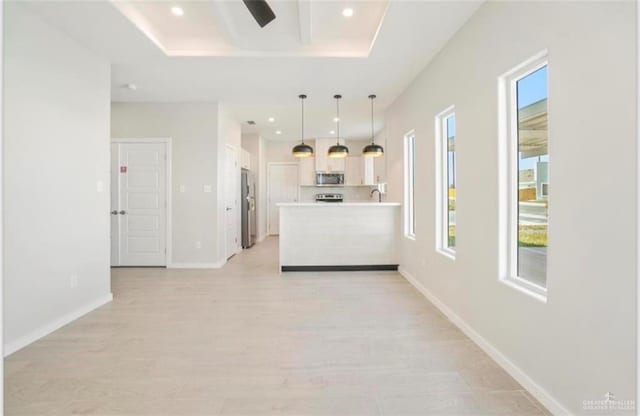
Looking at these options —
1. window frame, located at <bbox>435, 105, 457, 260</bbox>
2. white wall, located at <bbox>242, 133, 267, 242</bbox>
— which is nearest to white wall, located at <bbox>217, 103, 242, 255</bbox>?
white wall, located at <bbox>242, 133, 267, 242</bbox>

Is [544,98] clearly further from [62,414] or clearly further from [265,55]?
[62,414]

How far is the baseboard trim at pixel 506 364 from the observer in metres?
1.77

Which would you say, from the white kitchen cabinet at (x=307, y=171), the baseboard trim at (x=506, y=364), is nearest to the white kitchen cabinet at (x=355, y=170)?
the white kitchen cabinet at (x=307, y=171)

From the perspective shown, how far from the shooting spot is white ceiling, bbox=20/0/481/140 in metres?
2.71

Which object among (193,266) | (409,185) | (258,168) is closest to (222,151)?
(193,266)

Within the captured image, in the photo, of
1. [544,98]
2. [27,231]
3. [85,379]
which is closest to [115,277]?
[27,231]

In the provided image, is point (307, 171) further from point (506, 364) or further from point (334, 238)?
point (506, 364)

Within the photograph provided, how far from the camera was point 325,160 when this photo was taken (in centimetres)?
859

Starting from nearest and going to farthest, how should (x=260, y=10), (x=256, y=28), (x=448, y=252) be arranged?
(x=260, y=10) → (x=256, y=28) → (x=448, y=252)

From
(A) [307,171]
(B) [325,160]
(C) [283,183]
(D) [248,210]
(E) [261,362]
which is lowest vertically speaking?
(E) [261,362]

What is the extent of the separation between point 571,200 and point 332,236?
3559mm

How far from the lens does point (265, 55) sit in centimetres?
349

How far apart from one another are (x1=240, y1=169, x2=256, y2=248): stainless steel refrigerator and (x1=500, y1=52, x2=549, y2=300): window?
5546mm

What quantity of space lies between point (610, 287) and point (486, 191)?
3.71ft
